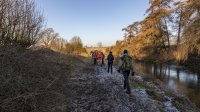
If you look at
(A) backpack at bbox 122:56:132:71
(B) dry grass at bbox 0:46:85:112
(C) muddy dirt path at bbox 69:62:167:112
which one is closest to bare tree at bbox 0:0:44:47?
(B) dry grass at bbox 0:46:85:112

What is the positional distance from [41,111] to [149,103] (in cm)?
436

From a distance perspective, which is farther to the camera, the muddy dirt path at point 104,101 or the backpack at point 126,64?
the backpack at point 126,64

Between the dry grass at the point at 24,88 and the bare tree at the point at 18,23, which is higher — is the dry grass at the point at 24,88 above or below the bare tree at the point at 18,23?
below

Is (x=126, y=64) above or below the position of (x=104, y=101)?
above

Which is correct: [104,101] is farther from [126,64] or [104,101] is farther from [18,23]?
[18,23]

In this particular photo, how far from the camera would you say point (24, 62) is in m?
7.32

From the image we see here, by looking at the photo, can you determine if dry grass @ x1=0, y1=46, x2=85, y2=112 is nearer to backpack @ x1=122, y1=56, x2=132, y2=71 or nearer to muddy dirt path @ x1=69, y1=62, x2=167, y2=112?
muddy dirt path @ x1=69, y1=62, x2=167, y2=112

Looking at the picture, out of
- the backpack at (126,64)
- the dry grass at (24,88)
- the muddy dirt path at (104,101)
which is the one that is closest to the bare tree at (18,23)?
the dry grass at (24,88)

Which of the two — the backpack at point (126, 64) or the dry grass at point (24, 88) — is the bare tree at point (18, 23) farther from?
the backpack at point (126, 64)

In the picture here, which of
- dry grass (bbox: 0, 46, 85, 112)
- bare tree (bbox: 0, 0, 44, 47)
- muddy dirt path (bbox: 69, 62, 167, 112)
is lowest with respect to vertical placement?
muddy dirt path (bbox: 69, 62, 167, 112)

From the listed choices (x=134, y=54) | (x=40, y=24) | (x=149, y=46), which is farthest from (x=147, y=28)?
(x=40, y=24)

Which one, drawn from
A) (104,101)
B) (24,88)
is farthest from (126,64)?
(24,88)

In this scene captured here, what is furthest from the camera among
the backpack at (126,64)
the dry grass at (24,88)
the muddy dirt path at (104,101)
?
the backpack at (126,64)

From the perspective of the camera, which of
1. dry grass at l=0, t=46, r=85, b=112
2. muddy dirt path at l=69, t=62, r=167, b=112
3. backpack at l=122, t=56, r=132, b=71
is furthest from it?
backpack at l=122, t=56, r=132, b=71
